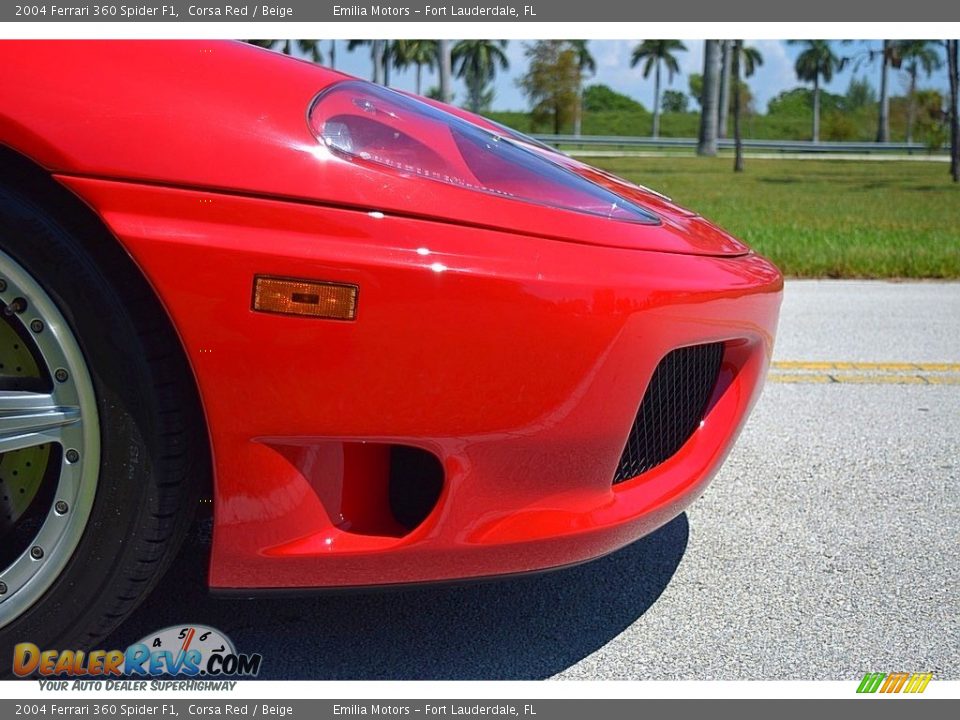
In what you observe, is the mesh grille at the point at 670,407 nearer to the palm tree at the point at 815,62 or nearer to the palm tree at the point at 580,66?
the palm tree at the point at 580,66

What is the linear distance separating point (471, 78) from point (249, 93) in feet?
213

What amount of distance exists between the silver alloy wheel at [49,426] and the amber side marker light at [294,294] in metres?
0.32

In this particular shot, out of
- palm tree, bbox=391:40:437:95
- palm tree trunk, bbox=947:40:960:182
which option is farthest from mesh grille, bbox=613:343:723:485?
palm tree, bbox=391:40:437:95

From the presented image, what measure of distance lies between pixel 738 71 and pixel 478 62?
122 feet

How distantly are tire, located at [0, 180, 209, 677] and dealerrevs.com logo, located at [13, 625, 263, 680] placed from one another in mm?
44

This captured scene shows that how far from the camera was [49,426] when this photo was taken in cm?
150

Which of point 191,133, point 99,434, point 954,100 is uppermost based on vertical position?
point 954,100

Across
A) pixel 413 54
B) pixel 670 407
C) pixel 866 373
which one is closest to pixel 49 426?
pixel 670 407

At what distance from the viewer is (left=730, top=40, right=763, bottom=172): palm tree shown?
25.8 m

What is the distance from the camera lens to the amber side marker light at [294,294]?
141 centimetres

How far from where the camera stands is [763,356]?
1.95 m

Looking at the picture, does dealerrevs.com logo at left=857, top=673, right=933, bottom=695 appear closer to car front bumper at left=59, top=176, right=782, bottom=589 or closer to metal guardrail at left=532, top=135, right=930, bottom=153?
car front bumper at left=59, top=176, right=782, bottom=589

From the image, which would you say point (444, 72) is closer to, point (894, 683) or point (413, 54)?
point (894, 683)
